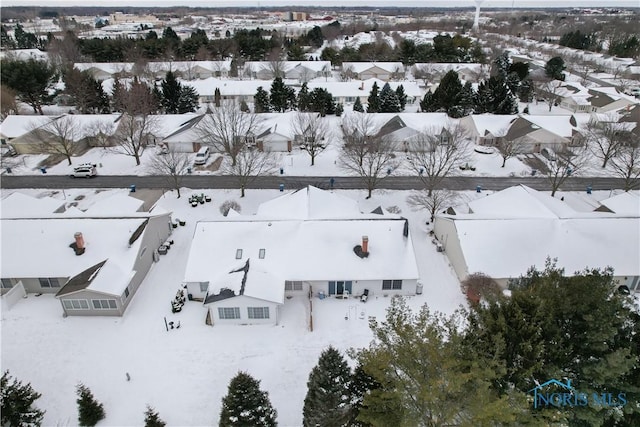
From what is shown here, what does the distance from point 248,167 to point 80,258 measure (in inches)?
684

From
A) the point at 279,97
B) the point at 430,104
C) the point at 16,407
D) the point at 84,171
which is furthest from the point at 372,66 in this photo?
the point at 16,407

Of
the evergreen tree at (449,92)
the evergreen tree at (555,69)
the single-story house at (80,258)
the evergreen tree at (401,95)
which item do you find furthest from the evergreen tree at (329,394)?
the evergreen tree at (555,69)

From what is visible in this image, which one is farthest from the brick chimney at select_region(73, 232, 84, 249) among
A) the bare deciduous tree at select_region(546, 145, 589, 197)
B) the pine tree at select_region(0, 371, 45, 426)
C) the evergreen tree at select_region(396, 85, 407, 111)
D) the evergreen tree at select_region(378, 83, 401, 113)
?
the evergreen tree at select_region(396, 85, 407, 111)

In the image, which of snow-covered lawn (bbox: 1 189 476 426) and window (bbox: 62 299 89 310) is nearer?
snow-covered lawn (bbox: 1 189 476 426)

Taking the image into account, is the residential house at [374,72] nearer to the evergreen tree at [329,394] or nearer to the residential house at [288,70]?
the residential house at [288,70]

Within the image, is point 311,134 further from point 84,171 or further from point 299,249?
point 84,171

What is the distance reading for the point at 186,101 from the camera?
65.1m

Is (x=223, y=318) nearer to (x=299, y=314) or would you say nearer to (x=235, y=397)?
(x=299, y=314)

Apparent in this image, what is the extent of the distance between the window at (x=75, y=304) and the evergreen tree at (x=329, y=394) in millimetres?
16329

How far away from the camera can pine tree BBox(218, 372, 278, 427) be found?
17844 mm

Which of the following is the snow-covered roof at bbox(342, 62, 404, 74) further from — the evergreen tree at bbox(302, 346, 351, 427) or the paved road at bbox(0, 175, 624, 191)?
the evergreen tree at bbox(302, 346, 351, 427)

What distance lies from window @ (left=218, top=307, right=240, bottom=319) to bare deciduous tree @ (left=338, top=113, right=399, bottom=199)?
776 inches

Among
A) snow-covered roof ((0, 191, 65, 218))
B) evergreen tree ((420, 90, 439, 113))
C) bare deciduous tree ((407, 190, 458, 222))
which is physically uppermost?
evergreen tree ((420, 90, 439, 113))

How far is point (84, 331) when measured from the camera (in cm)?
2566
